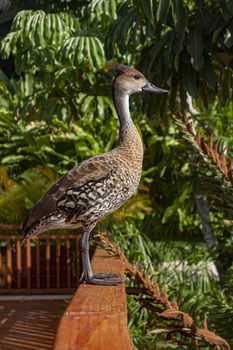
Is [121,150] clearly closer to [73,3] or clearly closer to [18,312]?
[18,312]

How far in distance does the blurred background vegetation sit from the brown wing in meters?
0.34

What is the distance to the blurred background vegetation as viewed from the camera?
16.5 ft

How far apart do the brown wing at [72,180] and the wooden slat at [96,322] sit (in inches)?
18.9

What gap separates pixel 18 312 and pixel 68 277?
3.05 ft

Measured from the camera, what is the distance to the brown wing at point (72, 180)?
2980 mm

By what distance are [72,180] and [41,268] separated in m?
5.72

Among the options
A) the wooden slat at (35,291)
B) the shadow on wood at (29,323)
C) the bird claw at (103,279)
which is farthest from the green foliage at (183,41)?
the wooden slat at (35,291)

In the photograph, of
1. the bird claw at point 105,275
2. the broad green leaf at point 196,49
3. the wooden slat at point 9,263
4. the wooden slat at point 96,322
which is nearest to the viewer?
the wooden slat at point 96,322

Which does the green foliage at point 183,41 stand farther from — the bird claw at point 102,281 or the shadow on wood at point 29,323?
the bird claw at point 102,281

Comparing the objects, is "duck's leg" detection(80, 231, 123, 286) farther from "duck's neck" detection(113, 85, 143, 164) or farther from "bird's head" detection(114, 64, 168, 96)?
"bird's head" detection(114, 64, 168, 96)

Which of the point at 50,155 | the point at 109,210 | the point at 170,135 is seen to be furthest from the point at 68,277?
the point at 109,210

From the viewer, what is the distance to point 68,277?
844 centimetres

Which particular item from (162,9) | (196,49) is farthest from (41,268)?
(162,9)

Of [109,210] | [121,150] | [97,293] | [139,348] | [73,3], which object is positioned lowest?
[139,348]
